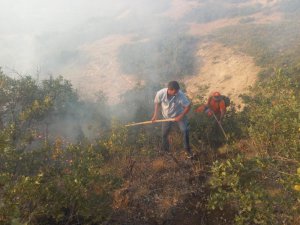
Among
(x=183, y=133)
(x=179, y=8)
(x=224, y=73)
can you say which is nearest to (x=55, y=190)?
(x=183, y=133)

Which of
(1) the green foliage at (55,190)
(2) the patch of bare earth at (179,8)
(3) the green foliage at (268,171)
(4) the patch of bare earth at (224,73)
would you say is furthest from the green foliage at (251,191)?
(2) the patch of bare earth at (179,8)

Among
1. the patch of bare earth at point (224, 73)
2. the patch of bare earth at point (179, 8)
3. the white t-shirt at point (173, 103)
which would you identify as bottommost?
the patch of bare earth at point (224, 73)

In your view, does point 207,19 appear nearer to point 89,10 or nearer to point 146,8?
point 146,8

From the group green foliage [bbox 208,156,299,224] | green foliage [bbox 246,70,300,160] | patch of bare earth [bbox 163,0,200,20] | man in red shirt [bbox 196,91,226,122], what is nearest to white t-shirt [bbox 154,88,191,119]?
man in red shirt [bbox 196,91,226,122]

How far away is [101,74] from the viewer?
45.9 feet

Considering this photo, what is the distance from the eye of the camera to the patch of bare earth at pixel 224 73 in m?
11.5

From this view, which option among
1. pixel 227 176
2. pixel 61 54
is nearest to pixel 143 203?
pixel 227 176

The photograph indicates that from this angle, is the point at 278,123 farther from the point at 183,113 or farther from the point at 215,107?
the point at 215,107

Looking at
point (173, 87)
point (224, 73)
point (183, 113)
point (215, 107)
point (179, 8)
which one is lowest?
point (224, 73)

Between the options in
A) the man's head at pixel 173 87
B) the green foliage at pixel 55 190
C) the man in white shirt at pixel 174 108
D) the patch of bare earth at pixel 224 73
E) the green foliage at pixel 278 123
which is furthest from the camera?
the patch of bare earth at pixel 224 73

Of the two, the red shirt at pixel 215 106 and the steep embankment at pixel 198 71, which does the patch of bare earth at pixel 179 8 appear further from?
the red shirt at pixel 215 106

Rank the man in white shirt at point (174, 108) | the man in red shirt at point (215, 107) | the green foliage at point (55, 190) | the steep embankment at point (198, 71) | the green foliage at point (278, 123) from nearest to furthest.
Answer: the green foliage at point (55, 190) → the green foliage at point (278, 123) → the man in white shirt at point (174, 108) → the man in red shirt at point (215, 107) → the steep embankment at point (198, 71)

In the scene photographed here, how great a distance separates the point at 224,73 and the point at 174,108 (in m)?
7.52

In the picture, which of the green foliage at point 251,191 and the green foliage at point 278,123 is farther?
the green foliage at point 278,123
